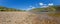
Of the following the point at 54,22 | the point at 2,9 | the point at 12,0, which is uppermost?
the point at 12,0

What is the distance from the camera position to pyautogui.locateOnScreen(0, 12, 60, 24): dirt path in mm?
1984

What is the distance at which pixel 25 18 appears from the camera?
6.99 feet

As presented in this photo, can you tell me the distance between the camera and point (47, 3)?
204 centimetres

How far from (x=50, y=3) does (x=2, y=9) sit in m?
0.78

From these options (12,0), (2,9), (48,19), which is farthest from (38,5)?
(2,9)

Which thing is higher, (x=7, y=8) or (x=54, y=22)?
(x=7, y=8)

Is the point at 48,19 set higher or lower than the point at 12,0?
lower

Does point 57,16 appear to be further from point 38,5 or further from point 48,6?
point 38,5

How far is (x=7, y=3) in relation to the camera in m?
2.09

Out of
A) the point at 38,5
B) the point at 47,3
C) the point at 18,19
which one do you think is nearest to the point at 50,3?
the point at 47,3

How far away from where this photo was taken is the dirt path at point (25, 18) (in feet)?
6.51

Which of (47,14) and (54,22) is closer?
(54,22)

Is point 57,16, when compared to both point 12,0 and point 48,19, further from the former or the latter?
point 12,0

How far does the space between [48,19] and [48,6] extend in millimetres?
210
